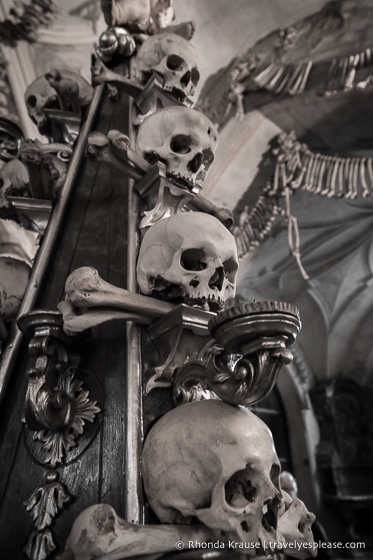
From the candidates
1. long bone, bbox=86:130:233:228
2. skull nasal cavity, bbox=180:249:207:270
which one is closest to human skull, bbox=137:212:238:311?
skull nasal cavity, bbox=180:249:207:270

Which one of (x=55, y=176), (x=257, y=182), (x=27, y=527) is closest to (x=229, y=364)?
(x=27, y=527)

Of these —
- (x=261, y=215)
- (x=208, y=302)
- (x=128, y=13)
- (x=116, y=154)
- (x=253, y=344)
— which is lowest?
(x=253, y=344)

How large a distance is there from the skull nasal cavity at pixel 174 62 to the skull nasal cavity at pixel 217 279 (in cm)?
41

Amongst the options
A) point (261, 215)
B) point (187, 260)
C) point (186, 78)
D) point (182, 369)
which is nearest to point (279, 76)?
point (261, 215)

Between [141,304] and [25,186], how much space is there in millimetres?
395

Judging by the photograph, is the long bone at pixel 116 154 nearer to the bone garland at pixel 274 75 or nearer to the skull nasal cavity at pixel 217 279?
the skull nasal cavity at pixel 217 279

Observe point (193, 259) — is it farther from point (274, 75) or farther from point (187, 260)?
point (274, 75)

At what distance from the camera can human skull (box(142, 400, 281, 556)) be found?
429 mm

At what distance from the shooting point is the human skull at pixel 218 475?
1.41 ft

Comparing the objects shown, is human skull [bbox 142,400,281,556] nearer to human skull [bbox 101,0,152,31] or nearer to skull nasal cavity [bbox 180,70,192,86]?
skull nasal cavity [bbox 180,70,192,86]

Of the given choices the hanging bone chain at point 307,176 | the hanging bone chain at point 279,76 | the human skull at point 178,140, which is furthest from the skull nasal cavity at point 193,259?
the hanging bone chain at point 307,176

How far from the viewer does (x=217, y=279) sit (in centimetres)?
62

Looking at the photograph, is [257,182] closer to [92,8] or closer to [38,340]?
[92,8]

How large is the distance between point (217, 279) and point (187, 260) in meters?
0.05
